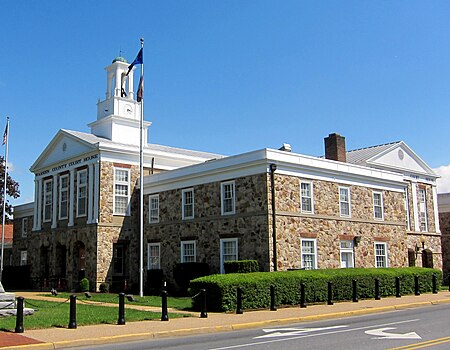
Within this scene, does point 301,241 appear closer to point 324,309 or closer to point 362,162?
point 324,309

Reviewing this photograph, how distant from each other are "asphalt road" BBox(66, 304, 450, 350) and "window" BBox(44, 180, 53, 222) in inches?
1052

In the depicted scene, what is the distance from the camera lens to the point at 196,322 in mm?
16953

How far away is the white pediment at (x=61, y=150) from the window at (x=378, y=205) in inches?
709

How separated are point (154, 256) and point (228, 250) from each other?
6.92 meters

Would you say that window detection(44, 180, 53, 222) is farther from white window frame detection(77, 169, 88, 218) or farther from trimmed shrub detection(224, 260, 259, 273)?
trimmed shrub detection(224, 260, 259, 273)

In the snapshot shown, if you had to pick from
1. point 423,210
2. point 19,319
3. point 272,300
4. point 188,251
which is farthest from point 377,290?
point 423,210

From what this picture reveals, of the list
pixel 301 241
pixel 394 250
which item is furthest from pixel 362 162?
pixel 301 241

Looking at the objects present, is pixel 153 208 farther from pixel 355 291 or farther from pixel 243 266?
pixel 355 291

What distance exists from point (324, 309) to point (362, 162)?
64.9 ft

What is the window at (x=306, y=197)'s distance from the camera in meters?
28.9

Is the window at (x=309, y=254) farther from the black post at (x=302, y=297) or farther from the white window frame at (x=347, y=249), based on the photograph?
the black post at (x=302, y=297)

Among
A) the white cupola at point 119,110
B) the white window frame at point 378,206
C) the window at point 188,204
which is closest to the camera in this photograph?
the window at point 188,204

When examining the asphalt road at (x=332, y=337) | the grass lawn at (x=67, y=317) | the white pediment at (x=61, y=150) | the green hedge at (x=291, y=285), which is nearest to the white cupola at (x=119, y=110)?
the white pediment at (x=61, y=150)

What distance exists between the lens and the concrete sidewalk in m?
A: 13.5
